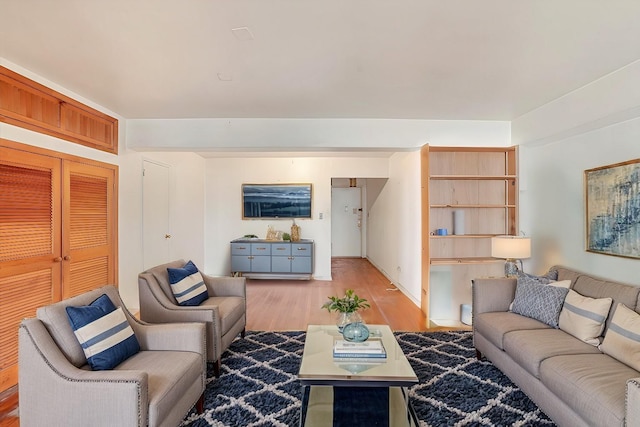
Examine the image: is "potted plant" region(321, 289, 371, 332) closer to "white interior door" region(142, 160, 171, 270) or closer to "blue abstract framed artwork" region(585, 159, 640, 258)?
"blue abstract framed artwork" region(585, 159, 640, 258)

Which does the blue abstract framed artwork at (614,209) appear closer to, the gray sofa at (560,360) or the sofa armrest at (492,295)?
the gray sofa at (560,360)

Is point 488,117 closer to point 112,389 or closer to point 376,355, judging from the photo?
point 376,355

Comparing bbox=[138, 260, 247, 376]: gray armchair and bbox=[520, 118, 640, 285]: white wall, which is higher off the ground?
bbox=[520, 118, 640, 285]: white wall

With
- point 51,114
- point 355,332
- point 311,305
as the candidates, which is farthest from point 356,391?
point 51,114

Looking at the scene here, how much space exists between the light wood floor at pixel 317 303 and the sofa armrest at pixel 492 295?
93 centimetres

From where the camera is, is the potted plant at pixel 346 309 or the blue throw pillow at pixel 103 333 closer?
the blue throw pillow at pixel 103 333

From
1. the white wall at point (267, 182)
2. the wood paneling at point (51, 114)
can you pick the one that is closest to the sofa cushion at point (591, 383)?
the wood paneling at point (51, 114)

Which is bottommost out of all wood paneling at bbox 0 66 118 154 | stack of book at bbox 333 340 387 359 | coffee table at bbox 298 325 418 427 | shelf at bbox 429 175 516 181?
coffee table at bbox 298 325 418 427

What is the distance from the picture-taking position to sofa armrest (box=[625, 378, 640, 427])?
1438mm

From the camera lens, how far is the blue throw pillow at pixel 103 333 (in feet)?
5.91

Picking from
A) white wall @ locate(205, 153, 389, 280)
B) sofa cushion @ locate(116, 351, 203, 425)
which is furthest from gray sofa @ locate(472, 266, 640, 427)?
white wall @ locate(205, 153, 389, 280)

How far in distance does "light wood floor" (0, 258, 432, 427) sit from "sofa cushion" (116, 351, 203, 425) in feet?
2.96

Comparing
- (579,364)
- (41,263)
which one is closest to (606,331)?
(579,364)

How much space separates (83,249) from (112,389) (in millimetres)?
2266
